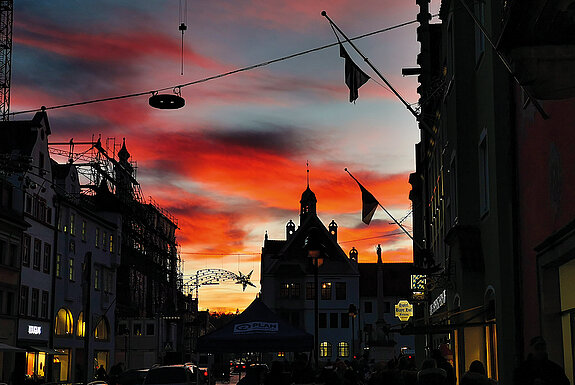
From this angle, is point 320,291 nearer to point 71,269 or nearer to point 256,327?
point 71,269

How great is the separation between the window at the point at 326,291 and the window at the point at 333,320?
206 centimetres

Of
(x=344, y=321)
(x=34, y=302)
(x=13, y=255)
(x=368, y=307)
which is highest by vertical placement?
(x=13, y=255)

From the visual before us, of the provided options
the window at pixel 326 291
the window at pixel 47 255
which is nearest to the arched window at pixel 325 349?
the window at pixel 326 291

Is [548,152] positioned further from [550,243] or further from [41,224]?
[41,224]

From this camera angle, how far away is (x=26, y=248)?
52344 mm

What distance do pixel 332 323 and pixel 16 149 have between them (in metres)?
52.7

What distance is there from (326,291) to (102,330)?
122 ft

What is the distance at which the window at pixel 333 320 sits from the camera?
320 feet

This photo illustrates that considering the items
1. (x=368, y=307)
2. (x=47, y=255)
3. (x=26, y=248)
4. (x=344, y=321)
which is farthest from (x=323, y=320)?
(x=26, y=248)

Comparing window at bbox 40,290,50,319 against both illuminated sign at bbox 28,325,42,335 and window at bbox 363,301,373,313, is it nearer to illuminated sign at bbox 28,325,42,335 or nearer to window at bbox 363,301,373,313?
illuminated sign at bbox 28,325,42,335

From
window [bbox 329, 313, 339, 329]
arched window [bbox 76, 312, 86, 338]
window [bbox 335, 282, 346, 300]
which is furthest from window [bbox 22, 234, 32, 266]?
window [bbox 335, 282, 346, 300]

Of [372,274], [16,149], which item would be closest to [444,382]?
[16,149]

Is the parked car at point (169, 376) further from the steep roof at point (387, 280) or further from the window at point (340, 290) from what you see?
the steep roof at point (387, 280)

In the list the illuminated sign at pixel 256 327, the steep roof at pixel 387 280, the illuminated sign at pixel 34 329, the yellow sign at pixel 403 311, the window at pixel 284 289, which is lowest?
the illuminated sign at pixel 256 327
